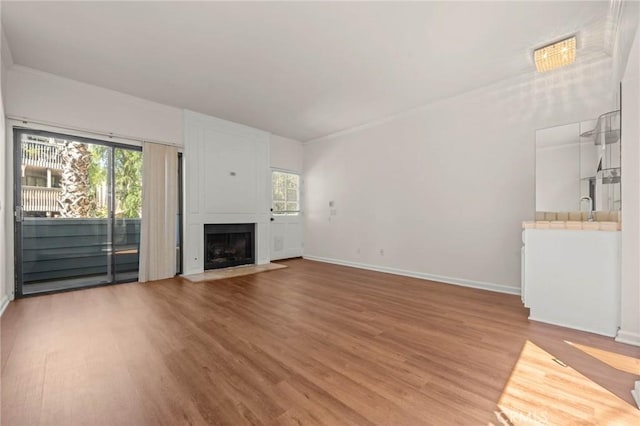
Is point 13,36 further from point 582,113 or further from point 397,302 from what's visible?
point 582,113

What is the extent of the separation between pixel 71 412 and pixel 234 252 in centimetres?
441

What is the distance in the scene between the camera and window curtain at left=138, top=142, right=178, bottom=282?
14.7ft

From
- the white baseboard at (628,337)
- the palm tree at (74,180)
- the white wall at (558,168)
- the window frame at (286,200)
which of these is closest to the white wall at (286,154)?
the window frame at (286,200)

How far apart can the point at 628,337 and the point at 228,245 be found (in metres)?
5.75

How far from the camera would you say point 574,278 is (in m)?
2.60

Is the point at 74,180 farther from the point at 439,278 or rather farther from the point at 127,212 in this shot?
the point at 439,278

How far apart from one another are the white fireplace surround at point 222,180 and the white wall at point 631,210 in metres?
5.47

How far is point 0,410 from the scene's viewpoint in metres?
1.48

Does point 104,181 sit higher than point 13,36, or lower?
lower

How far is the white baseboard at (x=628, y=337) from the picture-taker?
7.42 ft

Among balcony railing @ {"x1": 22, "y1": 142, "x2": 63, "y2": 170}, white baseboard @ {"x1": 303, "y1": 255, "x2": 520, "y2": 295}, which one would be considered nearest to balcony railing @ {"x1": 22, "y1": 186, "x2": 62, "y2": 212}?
balcony railing @ {"x1": 22, "y1": 142, "x2": 63, "y2": 170}

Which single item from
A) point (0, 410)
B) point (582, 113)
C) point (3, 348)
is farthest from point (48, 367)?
point (582, 113)

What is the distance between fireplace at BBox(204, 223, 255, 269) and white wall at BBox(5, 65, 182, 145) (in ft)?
6.06

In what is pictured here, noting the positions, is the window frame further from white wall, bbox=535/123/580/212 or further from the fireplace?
white wall, bbox=535/123/580/212
